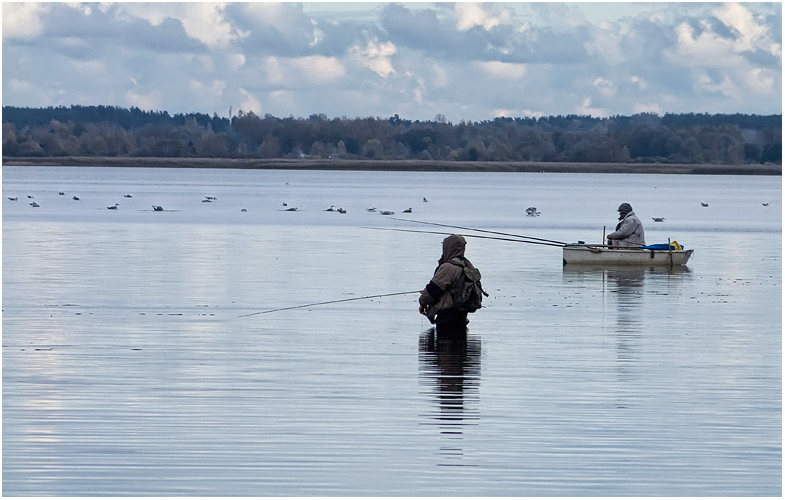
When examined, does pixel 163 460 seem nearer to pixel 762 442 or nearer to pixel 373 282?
pixel 762 442

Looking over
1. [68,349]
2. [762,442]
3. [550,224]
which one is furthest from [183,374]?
[550,224]

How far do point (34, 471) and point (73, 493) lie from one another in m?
0.55

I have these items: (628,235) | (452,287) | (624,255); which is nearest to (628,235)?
(628,235)

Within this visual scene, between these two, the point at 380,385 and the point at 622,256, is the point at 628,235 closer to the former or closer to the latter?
the point at 622,256

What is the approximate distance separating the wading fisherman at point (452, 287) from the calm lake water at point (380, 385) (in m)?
0.37

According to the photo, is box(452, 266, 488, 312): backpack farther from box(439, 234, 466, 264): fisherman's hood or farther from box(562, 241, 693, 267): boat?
box(562, 241, 693, 267): boat

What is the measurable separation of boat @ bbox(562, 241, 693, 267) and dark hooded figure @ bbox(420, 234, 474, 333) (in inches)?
368

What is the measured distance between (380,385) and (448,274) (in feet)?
6.87

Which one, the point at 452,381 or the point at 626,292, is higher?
the point at 452,381

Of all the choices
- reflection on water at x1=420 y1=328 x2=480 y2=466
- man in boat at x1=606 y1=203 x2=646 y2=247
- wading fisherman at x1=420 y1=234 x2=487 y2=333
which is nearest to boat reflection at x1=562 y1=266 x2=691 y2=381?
man in boat at x1=606 y1=203 x2=646 y2=247

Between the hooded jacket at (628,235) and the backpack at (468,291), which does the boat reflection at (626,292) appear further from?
the backpack at (468,291)

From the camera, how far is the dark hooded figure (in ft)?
39.6

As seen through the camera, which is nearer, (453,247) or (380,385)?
(380,385)

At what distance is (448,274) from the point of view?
12.1 meters
